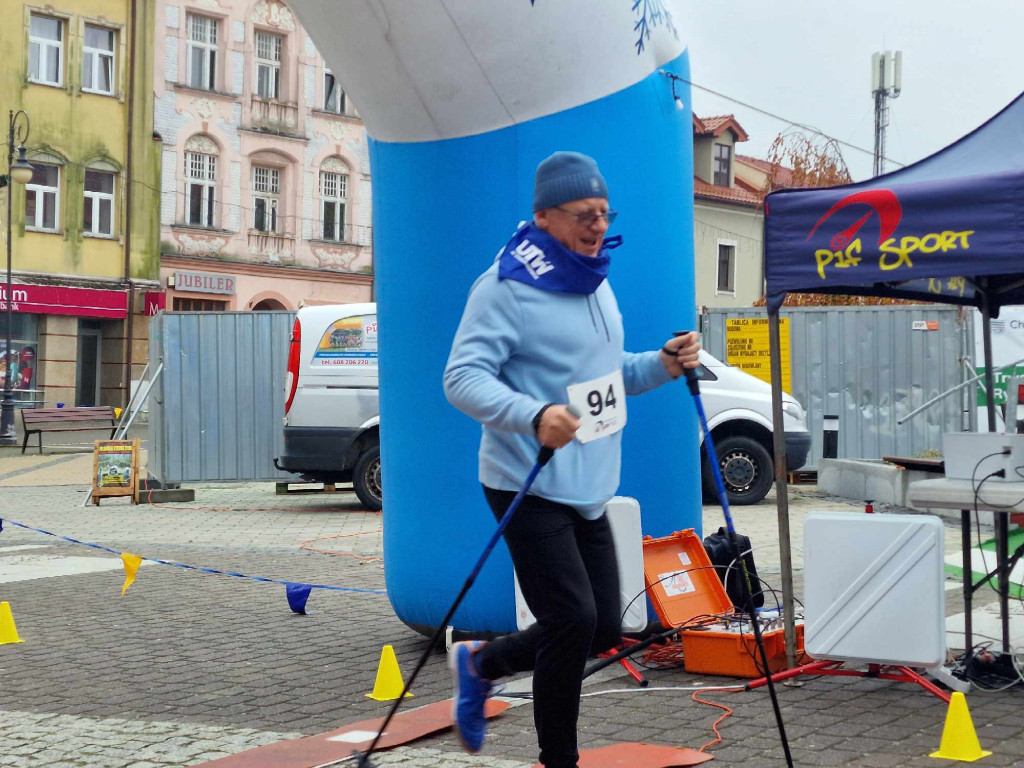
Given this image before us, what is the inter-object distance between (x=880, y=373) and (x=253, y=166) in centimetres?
2484

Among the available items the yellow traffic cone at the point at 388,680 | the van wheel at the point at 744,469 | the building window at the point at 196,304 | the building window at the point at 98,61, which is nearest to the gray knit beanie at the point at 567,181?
the yellow traffic cone at the point at 388,680

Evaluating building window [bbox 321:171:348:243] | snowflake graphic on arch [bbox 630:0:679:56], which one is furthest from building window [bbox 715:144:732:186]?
snowflake graphic on arch [bbox 630:0:679:56]

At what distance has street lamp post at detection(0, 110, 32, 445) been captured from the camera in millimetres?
28281

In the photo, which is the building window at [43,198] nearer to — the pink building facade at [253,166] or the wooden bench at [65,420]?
the pink building facade at [253,166]

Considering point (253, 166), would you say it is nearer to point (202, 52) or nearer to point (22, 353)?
point (202, 52)

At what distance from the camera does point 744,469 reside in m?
15.0

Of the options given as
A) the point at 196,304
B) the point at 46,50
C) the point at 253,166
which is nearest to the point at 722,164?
the point at 253,166

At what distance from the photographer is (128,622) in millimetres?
7949

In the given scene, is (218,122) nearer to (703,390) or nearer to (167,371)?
(167,371)

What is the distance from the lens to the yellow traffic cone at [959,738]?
4535 mm

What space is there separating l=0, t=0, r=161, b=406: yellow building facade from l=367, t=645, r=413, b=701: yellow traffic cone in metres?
29.9

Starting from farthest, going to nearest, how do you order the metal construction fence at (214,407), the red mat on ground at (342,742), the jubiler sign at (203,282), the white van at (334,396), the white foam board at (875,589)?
1. the jubiler sign at (203,282)
2. the metal construction fence at (214,407)
3. the white van at (334,396)
4. the white foam board at (875,589)
5. the red mat on ground at (342,742)

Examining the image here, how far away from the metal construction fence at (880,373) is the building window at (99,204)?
2273cm

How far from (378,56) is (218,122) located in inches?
1294
